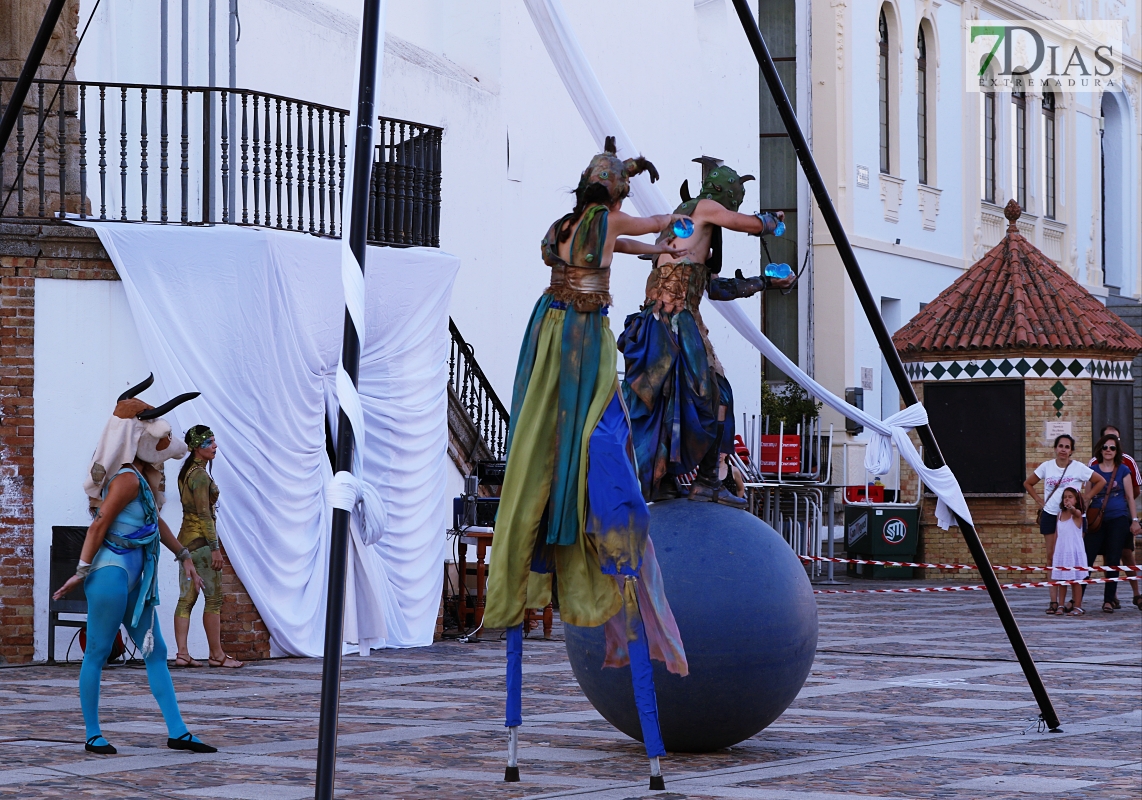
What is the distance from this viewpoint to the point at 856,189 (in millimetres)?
30500

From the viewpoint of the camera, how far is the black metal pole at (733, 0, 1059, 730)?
862cm

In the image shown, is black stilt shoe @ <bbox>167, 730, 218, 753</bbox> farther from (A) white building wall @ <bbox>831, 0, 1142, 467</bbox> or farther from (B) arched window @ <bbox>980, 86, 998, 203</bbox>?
(B) arched window @ <bbox>980, 86, 998, 203</bbox>

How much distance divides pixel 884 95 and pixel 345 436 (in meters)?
27.8

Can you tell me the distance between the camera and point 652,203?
9008mm

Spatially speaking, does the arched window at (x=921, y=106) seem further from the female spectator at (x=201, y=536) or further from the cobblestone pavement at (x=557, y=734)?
the female spectator at (x=201, y=536)

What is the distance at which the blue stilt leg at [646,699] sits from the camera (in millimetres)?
6988

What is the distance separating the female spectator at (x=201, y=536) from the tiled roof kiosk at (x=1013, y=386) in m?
13.2

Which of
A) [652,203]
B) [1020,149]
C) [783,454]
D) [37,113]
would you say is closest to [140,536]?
[652,203]

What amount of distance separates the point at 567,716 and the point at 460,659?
4080mm

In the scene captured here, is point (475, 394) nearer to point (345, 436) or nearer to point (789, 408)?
point (789, 408)

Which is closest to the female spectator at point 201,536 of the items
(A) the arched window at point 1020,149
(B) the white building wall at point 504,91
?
(B) the white building wall at point 504,91

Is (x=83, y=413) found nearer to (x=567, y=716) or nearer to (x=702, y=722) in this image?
(x=567, y=716)

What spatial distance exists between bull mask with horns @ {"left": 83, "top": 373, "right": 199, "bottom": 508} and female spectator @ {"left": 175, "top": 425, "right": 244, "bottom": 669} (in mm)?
3943

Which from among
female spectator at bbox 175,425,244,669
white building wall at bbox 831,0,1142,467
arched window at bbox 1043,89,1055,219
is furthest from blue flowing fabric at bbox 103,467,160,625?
arched window at bbox 1043,89,1055,219
